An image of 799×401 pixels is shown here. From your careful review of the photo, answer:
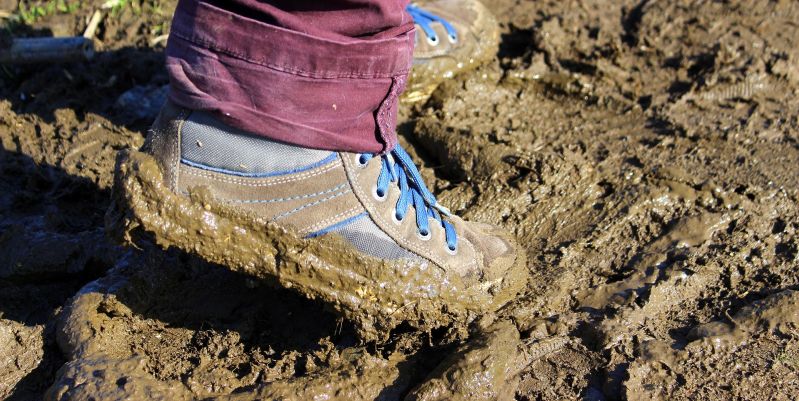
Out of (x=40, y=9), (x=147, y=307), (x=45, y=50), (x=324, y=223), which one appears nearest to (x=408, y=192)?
(x=324, y=223)

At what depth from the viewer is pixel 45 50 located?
3137mm

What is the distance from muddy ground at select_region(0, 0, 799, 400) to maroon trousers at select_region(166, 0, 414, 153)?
2.05ft

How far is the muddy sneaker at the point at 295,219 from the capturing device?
178cm

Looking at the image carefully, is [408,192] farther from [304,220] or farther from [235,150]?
[235,150]

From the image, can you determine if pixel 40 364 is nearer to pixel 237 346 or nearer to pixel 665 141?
pixel 237 346

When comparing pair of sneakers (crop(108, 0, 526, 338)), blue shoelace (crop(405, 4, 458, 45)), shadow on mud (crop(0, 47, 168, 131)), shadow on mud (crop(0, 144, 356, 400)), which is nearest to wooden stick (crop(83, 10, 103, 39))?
shadow on mud (crop(0, 47, 168, 131))

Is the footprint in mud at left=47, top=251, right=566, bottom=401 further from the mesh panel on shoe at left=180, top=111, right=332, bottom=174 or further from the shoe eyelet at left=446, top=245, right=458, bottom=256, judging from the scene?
the mesh panel on shoe at left=180, top=111, right=332, bottom=174

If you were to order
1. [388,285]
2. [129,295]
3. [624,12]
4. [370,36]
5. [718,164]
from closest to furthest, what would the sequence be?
[370,36]
[388,285]
[129,295]
[718,164]
[624,12]

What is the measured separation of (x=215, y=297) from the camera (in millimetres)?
2166

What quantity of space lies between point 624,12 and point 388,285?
222 cm

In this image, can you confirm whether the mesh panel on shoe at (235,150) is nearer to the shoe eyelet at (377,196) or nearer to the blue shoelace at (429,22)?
the shoe eyelet at (377,196)

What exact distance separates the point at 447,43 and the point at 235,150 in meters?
1.56

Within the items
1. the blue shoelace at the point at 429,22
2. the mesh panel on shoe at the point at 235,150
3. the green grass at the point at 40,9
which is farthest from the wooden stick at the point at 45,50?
the mesh panel on shoe at the point at 235,150

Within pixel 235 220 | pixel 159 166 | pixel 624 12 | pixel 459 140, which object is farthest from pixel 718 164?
pixel 159 166
